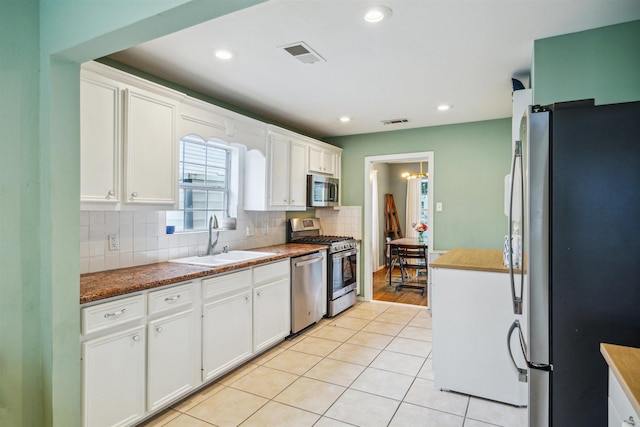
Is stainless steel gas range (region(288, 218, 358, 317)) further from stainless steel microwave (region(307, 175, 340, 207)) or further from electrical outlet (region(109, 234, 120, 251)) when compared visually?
electrical outlet (region(109, 234, 120, 251))

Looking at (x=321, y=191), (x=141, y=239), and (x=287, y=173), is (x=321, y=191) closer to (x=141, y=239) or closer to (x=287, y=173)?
(x=287, y=173)

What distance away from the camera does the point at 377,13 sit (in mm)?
2047

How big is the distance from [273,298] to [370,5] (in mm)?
2525

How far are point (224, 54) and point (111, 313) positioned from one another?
1.84 m

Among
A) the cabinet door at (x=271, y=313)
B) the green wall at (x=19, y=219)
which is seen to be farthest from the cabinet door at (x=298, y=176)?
the green wall at (x=19, y=219)

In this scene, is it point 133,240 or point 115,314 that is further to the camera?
point 133,240

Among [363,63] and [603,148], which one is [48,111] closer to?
[363,63]

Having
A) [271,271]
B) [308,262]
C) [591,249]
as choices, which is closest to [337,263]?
[308,262]

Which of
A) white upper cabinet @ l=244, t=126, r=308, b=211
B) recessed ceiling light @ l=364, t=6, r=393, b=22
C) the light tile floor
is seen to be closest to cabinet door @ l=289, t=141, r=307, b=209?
white upper cabinet @ l=244, t=126, r=308, b=211

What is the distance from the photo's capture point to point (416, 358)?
3.26 metres

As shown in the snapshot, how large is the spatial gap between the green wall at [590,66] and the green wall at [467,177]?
2.22 m

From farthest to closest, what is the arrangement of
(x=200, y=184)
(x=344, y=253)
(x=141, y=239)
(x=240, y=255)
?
(x=344, y=253) < (x=240, y=255) < (x=200, y=184) < (x=141, y=239)

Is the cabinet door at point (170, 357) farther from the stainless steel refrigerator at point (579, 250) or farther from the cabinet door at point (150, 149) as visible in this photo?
the stainless steel refrigerator at point (579, 250)

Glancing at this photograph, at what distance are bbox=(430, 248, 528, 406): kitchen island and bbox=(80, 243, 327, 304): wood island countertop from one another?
1.58 m
